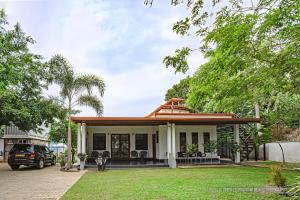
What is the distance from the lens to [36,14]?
14531 mm

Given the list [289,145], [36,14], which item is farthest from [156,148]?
[36,14]

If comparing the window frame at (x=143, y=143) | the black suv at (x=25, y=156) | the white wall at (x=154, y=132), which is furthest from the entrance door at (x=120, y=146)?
the black suv at (x=25, y=156)

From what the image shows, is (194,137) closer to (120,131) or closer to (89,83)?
(120,131)

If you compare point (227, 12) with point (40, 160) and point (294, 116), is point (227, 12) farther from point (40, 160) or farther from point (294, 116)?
point (40, 160)

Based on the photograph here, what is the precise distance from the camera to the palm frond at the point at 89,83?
69.7 feet

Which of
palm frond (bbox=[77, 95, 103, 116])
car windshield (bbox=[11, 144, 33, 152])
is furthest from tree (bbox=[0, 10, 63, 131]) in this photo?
palm frond (bbox=[77, 95, 103, 116])

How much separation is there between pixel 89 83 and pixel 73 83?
1035 mm

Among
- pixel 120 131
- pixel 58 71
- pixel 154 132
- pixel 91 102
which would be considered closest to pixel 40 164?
pixel 91 102

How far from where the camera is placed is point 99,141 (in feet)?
80.0

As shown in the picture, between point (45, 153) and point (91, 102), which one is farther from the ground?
point (91, 102)

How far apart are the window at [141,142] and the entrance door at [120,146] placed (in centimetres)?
68

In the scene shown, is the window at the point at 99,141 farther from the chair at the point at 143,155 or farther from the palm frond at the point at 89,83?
the palm frond at the point at 89,83

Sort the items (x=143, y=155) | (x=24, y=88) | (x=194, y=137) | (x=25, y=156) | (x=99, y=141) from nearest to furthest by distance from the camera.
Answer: (x=25, y=156) < (x=24, y=88) < (x=143, y=155) < (x=194, y=137) < (x=99, y=141)

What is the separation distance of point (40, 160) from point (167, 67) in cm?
1676
